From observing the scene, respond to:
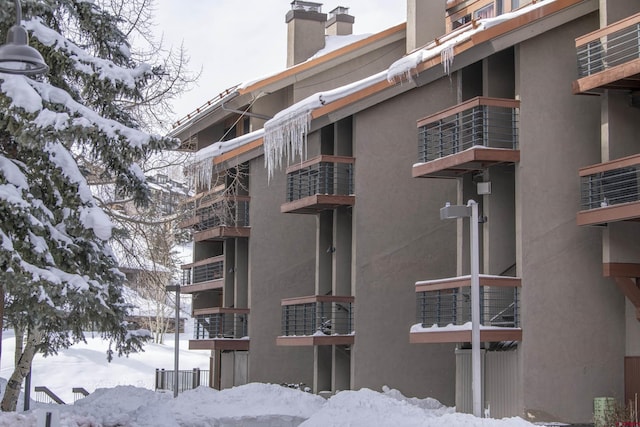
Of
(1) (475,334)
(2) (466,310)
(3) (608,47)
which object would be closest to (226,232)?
(2) (466,310)

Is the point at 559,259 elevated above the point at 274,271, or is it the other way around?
the point at 274,271

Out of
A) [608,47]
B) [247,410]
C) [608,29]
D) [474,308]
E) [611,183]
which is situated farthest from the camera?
[247,410]

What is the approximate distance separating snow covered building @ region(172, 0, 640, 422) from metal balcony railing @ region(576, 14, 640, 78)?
0.06 meters

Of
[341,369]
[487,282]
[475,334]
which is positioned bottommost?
[341,369]

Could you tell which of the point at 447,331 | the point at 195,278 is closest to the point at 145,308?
the point at 195,278

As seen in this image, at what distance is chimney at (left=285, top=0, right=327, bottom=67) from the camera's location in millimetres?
40562

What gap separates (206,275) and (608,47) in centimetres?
2219

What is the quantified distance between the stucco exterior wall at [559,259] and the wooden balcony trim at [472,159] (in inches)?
13.4

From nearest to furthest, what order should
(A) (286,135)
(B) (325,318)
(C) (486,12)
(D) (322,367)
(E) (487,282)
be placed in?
(E) (487,282)
(B) (325,318)
(A) (286,135)
(D) (322,367)
(C) (486,12)

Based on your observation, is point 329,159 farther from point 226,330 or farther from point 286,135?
point 226,330

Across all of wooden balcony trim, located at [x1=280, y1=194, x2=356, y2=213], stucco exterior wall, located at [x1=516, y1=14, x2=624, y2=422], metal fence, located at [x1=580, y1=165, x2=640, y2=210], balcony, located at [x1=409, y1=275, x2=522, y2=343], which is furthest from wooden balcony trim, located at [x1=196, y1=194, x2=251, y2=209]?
metal fence, located at [x1=580, y1=165, x2=640, y2=210]

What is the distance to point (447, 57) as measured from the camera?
2611 cm

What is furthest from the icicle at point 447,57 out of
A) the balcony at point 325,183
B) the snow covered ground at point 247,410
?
the snow covered ground at point 247,410

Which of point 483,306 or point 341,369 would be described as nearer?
point 483,306
